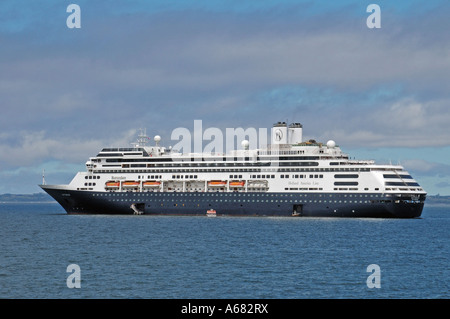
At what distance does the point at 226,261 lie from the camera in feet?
145

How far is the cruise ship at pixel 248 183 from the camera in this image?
8175 centimetres

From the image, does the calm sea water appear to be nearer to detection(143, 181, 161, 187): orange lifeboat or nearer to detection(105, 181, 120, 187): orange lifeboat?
detection(143, 181, 161, 187): orange lifeboat

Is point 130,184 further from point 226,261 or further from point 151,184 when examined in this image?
point 226,261

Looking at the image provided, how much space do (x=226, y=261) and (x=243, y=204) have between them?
42791 mm

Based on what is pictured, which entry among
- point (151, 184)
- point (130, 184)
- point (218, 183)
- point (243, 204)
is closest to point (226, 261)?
point (243, 204)

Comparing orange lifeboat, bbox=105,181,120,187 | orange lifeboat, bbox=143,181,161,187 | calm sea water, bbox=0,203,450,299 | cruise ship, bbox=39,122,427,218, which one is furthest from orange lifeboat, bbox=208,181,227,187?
calm sea water, bbox=0,203,450,299

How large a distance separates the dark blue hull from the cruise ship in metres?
0.12

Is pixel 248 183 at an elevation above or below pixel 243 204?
above

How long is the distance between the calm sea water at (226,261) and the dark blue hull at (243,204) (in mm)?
8329

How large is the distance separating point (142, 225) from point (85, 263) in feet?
101

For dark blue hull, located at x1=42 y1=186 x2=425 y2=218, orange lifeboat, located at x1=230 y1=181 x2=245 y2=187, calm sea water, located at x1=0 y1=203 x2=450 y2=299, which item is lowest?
calm sea water, located at x1=0 y1=203 x2=450 y2=299

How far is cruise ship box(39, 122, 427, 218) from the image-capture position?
81.8 meters

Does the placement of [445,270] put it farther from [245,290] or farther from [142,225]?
[142,225]
